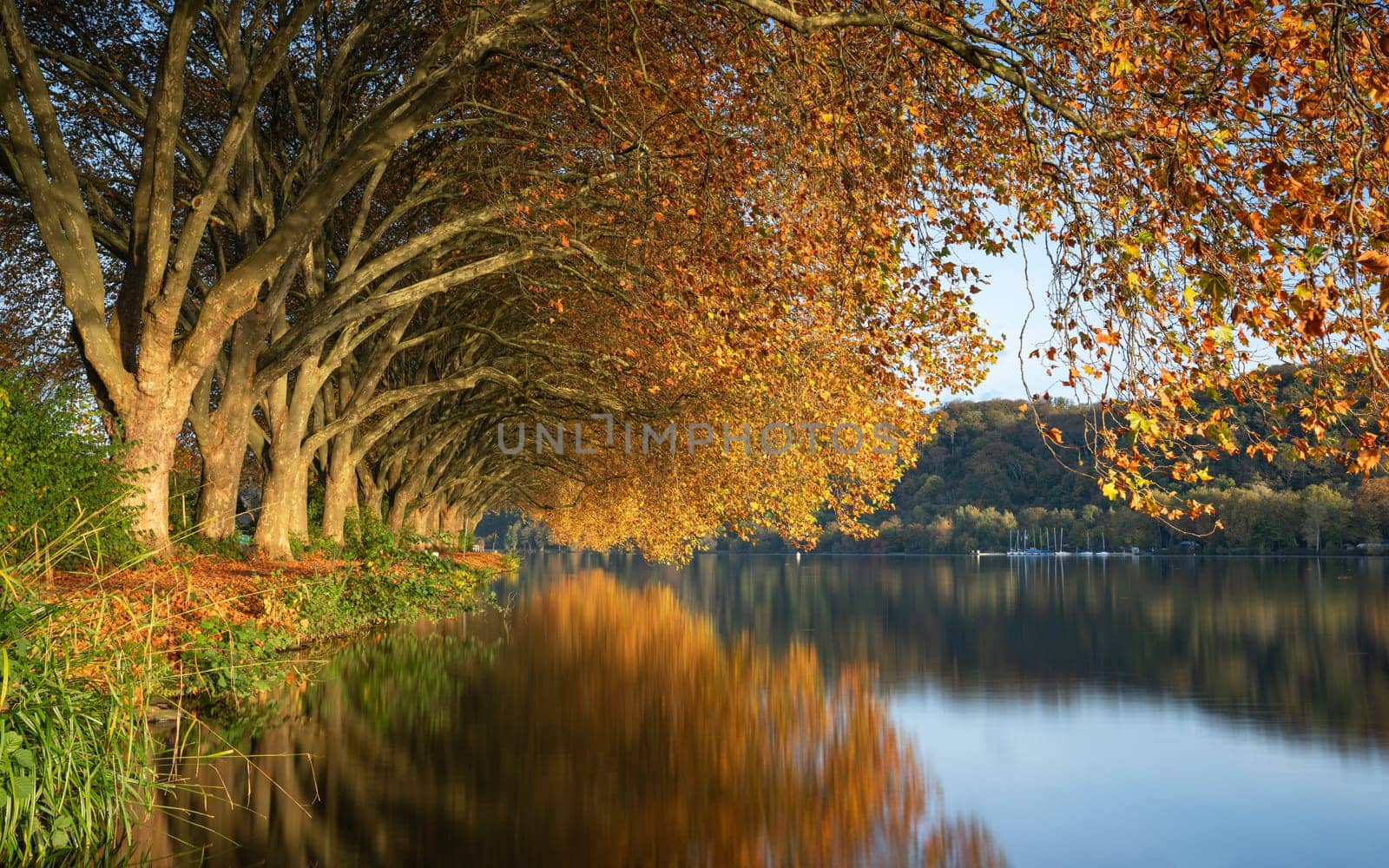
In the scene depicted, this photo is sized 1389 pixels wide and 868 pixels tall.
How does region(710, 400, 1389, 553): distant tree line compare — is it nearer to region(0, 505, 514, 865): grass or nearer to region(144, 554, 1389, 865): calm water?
region(144, 554, 1389, 865): calm water

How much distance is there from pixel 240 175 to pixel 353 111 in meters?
4.24

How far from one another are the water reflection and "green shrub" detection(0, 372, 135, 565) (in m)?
12.5

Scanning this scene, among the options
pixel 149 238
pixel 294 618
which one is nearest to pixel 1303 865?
pixel 294 618

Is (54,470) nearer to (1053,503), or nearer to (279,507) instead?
(279,507)

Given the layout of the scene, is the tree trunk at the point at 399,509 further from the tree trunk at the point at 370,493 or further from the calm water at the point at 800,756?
the calm water at the point at 800,756

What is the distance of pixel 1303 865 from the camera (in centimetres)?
861

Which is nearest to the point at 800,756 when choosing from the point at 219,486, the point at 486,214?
the point at 486,214

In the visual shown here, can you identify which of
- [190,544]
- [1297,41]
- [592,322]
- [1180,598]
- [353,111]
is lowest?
[1180,598]

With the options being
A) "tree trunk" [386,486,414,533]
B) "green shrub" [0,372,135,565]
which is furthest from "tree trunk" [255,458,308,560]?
"tree trunk" [386,486,414,533]

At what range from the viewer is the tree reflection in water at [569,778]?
7266mm

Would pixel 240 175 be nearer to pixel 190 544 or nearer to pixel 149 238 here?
pixel 149 238

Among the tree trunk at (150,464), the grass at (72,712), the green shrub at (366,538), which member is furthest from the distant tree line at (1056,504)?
the grass at (72,712)

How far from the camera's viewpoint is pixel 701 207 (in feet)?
41.1

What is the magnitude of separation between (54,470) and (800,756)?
9503mm
